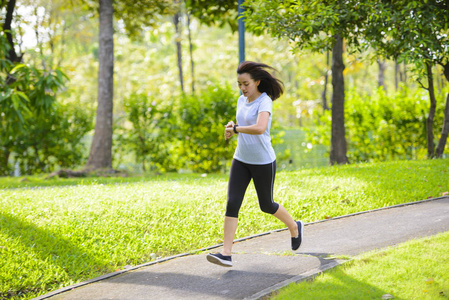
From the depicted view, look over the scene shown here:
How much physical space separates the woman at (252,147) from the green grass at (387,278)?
92 cm

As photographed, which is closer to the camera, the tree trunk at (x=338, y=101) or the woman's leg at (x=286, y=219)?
the woman's leg at (x=286, y=219)

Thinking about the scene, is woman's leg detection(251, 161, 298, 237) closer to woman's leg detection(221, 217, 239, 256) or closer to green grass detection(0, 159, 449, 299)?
woman's leg detection(221, 217, 239, 256)

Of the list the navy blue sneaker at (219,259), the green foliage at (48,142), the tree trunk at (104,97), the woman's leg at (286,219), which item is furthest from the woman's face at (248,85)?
the green foliage at (48,142)

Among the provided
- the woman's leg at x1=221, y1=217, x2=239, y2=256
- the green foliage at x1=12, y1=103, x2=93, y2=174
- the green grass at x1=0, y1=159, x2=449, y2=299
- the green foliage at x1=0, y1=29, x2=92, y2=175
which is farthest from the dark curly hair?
the green foliage at x1=12, y1=103, x2=93, y2=174

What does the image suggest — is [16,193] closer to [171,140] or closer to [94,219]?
A: [94,219]

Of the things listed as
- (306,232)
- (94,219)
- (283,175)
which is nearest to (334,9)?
(283,175)

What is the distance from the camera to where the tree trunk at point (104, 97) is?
45.8 feet

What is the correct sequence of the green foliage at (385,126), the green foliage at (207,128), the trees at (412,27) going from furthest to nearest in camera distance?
the green foliage at (207,128)
the green foliage at (385,126)
the trees at (412,27)

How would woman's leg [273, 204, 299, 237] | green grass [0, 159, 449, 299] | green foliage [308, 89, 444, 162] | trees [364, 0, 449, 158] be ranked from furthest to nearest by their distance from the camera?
green foliage [308, 89, 444, 162]
trees [364, 0, 449, 158]
green grass [0, 159, 449, 299]
woman's leg [273, 204, 299, 237]

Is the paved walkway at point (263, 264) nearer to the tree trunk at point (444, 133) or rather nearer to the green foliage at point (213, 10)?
the tree trunk at point (444, 133)

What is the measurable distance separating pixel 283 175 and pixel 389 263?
5.66m

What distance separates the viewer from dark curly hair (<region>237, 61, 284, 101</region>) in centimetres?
485

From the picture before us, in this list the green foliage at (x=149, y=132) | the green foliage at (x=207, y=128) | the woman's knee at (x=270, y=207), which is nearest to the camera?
the woman's knee at (x=270, y=207)


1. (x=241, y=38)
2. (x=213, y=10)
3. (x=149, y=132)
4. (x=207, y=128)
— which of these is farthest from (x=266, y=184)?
(x=149, y=132)
